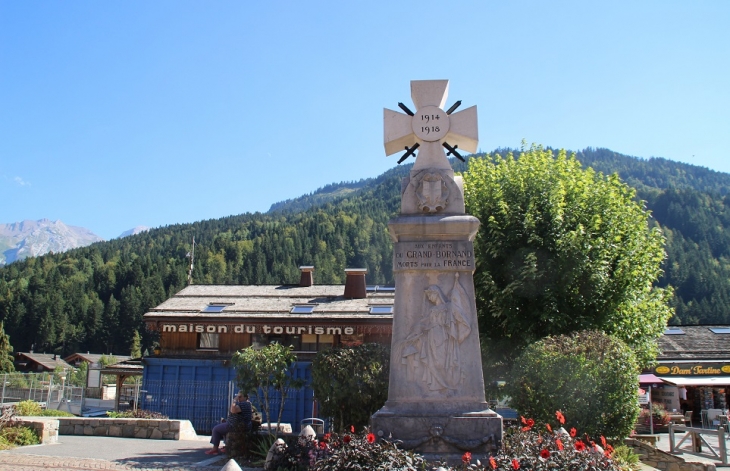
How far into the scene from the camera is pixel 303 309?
29.2 m

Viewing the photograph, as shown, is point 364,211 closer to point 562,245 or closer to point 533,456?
point 562,245

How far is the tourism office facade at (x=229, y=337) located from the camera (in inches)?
1053

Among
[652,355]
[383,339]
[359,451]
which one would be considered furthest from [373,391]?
[383,339]

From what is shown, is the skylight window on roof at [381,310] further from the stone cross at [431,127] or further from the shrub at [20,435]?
the stone cross at [431,127]

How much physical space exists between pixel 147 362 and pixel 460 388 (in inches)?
914

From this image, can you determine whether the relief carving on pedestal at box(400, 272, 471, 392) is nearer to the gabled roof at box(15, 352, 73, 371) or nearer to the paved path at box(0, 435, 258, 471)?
the paved path at box(0, 435, 258, 471)

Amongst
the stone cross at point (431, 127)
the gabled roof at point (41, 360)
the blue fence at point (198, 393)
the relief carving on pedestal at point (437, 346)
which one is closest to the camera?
the relief carving on pedestal at point (437, 346)

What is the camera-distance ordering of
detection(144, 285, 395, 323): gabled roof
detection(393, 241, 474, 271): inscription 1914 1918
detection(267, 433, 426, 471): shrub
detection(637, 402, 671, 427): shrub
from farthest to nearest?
detection(144, 285, 395, 323): gabled roof
detection(637, 402, 671, 427): shrub
detection(393, 241, 474, 271): inscription 1914 1918
detection(267, 433, 426, 471): shrub

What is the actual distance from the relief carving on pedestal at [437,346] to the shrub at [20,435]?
30.3ft

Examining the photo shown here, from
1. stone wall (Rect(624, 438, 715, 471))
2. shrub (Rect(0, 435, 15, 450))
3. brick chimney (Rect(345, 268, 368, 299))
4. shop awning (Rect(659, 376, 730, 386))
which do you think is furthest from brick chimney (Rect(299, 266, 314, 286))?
shrub (Rect(0, 435, 15, 450))

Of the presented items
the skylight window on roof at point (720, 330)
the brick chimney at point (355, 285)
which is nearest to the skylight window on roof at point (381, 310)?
the brick chimney at point (355, 285)

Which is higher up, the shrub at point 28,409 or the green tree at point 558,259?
the green tree at point 558,259

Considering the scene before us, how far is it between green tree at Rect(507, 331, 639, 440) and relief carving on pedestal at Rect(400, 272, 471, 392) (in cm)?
372

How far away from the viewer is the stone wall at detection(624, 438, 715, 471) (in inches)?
512
